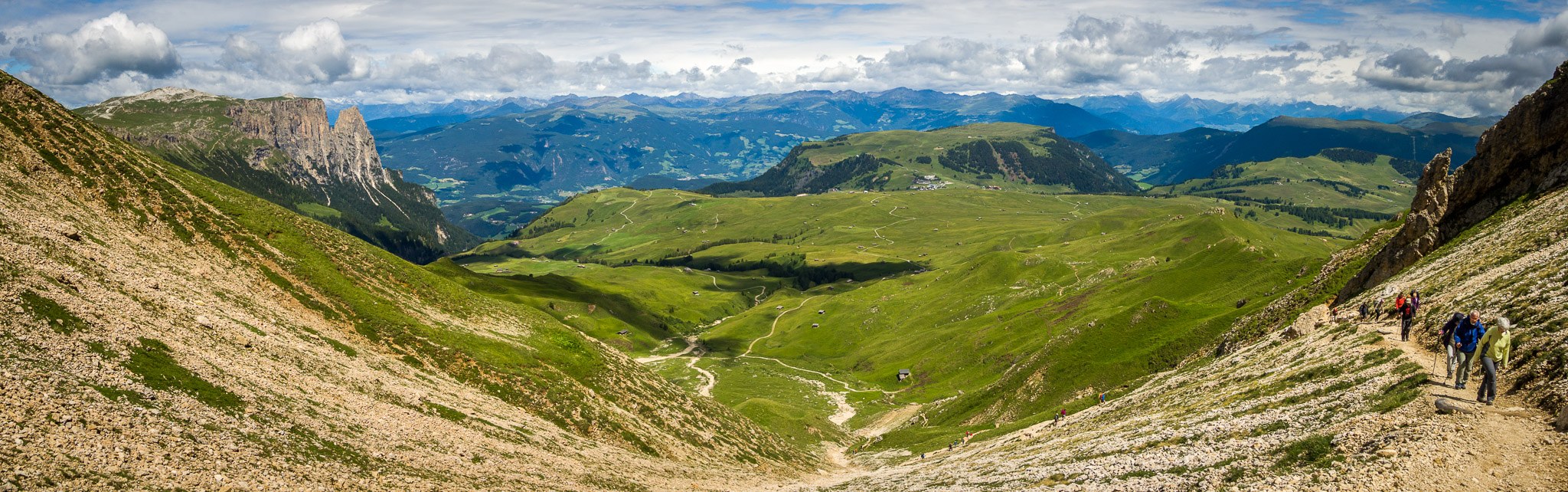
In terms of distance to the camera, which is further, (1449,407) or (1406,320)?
(1406,320)

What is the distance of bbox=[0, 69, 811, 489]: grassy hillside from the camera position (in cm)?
3791

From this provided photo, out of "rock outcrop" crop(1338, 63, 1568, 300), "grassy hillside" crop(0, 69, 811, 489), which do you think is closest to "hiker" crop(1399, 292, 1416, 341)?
"rock outcrop" crop(1338, 63, 1568, 300)

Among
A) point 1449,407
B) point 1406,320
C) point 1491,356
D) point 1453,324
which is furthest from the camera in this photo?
point 1406,320

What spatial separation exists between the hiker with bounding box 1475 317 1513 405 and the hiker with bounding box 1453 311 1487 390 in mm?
334

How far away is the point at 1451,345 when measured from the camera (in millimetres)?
36906

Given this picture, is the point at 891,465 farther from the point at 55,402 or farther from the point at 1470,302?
the point at 55,402

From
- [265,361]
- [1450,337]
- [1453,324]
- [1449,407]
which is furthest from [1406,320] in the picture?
[265,361]

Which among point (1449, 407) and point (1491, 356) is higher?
point (1491, 356)

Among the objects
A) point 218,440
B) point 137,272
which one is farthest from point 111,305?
point 218,440

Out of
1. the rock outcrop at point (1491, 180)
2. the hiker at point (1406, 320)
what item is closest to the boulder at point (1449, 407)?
the hiker at point (1406, 320)

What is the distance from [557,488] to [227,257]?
46821 millimetres

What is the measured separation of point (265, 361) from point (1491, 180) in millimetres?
118986

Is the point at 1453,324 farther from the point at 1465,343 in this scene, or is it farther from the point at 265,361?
the point at 265,361

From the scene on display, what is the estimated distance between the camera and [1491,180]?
257 feet
